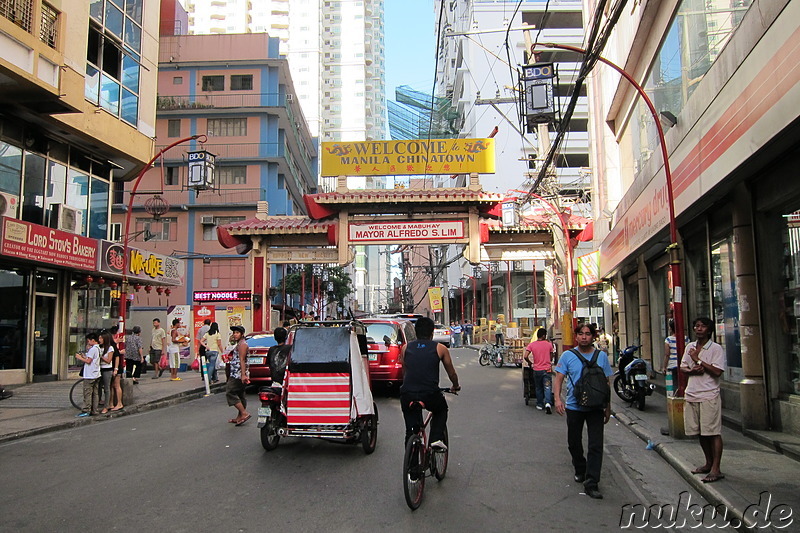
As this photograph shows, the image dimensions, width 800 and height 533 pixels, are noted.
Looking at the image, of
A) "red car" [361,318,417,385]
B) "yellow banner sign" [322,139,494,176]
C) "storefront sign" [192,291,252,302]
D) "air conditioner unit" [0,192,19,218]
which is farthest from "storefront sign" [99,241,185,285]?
"red car" [361,318,417,385]

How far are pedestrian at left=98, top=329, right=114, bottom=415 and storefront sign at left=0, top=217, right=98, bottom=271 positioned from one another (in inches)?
177

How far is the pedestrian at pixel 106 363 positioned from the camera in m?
11.9

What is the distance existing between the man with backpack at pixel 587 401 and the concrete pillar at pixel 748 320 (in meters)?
3.86

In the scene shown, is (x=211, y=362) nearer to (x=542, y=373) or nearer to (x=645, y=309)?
(x=542, y=373)

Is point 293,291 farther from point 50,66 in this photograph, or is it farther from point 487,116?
point 50,66

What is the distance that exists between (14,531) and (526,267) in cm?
4395

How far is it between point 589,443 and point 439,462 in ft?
5.15

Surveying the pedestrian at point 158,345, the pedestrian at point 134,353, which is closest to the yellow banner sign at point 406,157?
the pedestrian at point 158,345

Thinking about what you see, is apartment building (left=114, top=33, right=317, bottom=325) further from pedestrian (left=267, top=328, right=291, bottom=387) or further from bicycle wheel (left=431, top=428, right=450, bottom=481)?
bicycle wheel (left=431, top=428, right=450, bottom=481)

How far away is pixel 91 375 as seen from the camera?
11.7 m

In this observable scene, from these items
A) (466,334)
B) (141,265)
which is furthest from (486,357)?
(466,334)

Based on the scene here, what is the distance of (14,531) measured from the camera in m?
5.16

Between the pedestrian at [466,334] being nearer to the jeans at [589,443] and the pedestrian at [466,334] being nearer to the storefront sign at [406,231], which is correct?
the storefront sign at [406,231]

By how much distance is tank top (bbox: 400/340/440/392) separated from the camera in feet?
20.1
